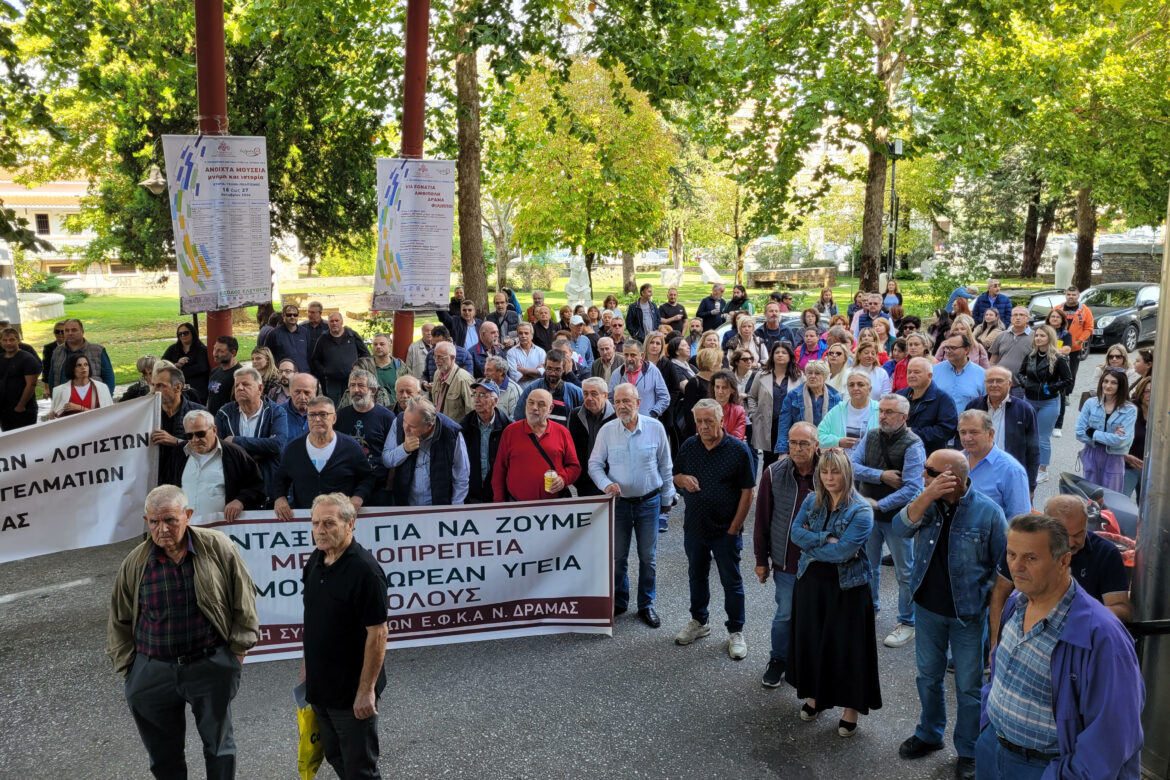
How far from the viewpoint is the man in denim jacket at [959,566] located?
5051mm

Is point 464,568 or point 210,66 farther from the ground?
point 210,66

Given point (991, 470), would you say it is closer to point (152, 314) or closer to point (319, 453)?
point (319, 453)

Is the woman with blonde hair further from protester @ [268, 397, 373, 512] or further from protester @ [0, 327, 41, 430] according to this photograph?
protester @ [0, 327, 41, 430]

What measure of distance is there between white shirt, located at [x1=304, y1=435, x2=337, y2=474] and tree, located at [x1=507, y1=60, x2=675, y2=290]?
792 inches

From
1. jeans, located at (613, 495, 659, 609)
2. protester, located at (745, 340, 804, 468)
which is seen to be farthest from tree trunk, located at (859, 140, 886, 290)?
jeans, located at (613, 495, 659, 609)

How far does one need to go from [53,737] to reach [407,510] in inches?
98.5

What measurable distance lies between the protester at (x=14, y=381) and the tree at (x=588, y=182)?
1672cm

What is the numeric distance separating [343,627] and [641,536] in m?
3.19

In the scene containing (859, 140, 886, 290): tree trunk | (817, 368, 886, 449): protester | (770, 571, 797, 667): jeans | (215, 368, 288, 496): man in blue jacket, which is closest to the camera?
(770, 571, 797, 667): jeans

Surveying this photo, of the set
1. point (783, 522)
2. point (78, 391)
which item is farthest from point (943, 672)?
point (78, 391)

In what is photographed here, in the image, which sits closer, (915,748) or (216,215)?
(915,748)

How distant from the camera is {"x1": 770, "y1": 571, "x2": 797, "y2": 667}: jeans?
6117 mm

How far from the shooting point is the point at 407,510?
6.61 m

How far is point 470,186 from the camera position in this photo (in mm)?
15984
